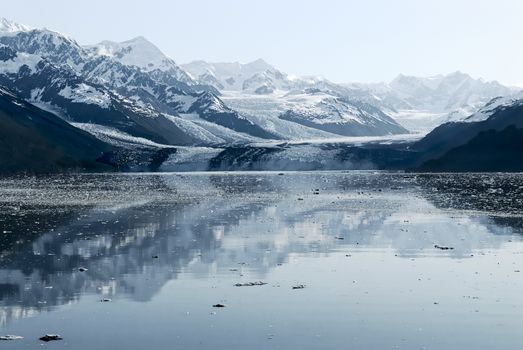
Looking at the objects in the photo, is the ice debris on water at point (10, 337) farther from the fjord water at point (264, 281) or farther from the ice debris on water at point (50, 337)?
the ice debris on water at point (50, 337)

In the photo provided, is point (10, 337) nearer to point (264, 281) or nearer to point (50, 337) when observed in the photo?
point (50, 337)

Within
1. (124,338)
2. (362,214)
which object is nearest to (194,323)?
(124,338)

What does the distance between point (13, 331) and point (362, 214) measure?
201 feet

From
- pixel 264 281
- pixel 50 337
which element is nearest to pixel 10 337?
pixel 50 337

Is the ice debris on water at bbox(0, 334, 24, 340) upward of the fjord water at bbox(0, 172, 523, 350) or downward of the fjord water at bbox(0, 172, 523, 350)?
downward

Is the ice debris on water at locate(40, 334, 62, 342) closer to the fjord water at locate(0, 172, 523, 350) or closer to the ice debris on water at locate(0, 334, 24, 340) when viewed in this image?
the fjord water at locate(0, 172, 523, 350)

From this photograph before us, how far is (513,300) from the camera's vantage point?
40.6 m

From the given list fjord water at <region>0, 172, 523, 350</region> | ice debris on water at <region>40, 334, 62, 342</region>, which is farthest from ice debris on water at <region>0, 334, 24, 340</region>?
ice debris on water at <region>40, 334, 62, 342</region>

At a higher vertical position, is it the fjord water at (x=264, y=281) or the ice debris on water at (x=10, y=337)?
the fjord water at (x=264, y=281)

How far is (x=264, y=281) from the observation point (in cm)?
4638

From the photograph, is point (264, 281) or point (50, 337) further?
point (264, 281)

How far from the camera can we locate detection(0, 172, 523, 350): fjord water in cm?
3416

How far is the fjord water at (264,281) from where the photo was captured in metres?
34.2

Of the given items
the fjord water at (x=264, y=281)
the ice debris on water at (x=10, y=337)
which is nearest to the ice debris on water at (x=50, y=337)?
the fjord water at (x=264, y=281)
